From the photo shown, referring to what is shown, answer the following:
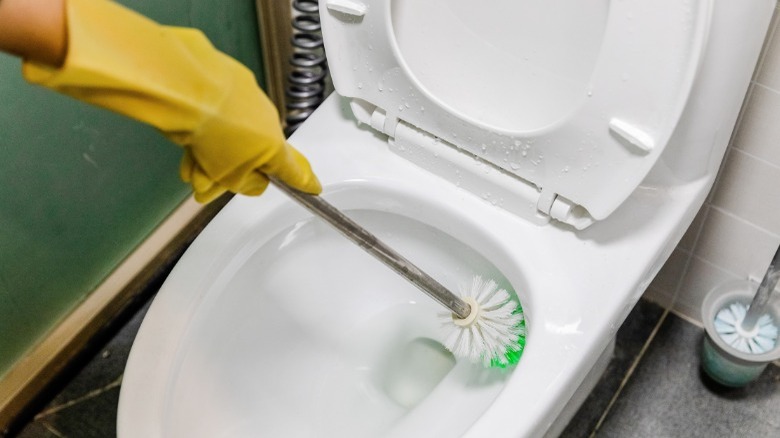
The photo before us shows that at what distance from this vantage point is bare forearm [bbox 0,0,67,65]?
1.22 ft

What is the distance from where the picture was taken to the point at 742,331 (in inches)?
38.2

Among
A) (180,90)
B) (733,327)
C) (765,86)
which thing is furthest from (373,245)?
(733,327)

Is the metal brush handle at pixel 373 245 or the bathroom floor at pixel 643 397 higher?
the metal brush handle at pixel 373 245

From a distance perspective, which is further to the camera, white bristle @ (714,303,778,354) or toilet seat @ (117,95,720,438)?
white bristle @ (714,303,778,354)

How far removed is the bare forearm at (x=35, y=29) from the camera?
37 centimetres

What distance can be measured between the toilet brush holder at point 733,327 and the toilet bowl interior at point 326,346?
32cm

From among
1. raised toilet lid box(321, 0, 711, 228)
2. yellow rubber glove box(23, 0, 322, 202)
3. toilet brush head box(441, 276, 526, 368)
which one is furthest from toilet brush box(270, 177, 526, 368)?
yellow rubber glove box(23, 0, 322, 202)

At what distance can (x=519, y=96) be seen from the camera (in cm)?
71

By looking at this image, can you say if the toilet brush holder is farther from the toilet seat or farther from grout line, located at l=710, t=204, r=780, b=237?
the toilet seat

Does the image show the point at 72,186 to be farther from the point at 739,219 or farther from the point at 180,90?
the point at 739,219

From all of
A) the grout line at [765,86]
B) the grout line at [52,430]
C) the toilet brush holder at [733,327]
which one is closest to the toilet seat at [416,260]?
the grout line at [765,86]

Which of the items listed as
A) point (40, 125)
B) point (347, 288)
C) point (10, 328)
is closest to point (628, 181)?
point (347, 288)

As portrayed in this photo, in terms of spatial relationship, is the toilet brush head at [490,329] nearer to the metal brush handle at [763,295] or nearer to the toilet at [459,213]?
the toilet at [459,213]

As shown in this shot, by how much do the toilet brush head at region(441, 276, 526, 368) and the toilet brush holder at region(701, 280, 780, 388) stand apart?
1.07 feet
